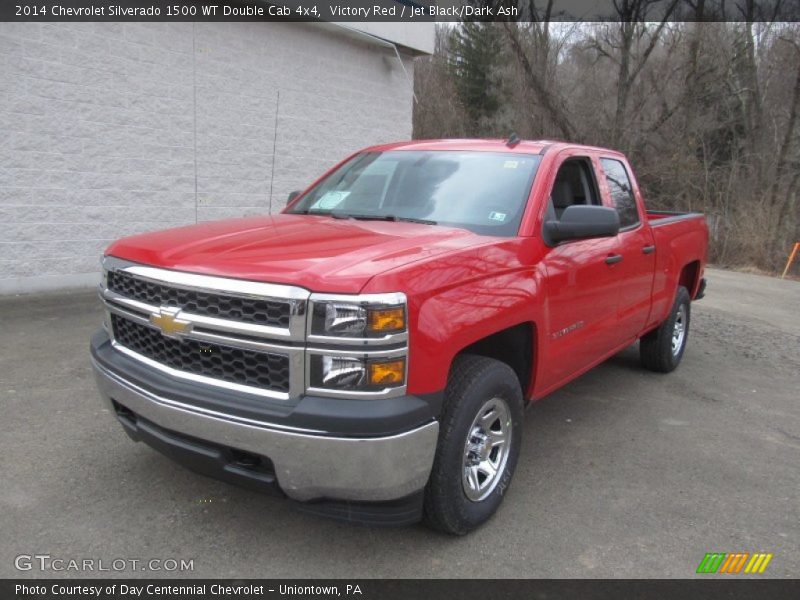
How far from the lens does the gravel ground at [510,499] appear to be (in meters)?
2.91

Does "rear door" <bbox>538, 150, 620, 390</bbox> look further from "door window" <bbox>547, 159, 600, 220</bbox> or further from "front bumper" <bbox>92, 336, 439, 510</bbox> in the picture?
"front bumper" <bbox>92, 336, 439, 510</bbox>

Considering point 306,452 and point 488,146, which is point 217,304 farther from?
point 488,146

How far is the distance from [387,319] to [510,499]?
159 centimetres

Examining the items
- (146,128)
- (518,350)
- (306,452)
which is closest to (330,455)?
(306,452)

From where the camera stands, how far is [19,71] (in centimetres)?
696

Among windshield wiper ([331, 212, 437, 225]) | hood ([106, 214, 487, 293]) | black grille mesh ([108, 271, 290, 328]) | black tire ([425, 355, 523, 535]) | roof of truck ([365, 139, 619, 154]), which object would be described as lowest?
black tire ([425, 355, 523, 535])

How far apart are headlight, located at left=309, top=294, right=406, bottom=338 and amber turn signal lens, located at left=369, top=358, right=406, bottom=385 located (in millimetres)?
120

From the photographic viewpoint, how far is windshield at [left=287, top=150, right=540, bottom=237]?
3.61m

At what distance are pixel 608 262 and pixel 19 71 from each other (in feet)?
21.4

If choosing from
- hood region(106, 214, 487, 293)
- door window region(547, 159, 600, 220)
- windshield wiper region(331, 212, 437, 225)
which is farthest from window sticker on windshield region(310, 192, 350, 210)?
door window region(547, 159, 600, 220)

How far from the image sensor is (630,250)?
15.1ft

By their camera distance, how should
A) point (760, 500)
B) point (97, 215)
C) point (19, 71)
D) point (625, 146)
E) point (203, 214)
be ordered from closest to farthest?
point (760, 500), point (19, 71), point (97, 215), point (203, 214), point (625, 146)

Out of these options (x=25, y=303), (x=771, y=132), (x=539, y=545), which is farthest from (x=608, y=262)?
(x=771, y=132)

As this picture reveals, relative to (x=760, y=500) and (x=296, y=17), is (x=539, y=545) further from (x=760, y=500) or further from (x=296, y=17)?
(x=296, y=17)
